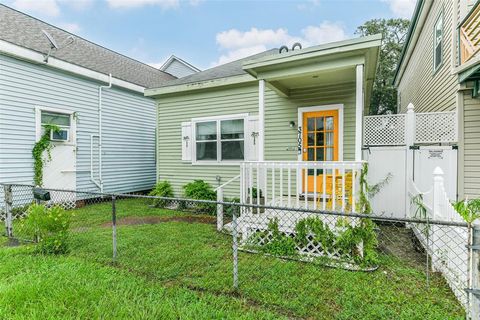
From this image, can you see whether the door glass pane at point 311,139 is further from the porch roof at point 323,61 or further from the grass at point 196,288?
the grass at point 196,288

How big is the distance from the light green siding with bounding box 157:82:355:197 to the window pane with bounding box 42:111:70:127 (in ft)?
8.29

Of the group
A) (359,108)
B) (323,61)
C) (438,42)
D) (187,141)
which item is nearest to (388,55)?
(438,42)

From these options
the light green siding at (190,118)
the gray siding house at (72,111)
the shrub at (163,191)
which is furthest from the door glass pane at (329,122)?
the gray siding house at (72,111)

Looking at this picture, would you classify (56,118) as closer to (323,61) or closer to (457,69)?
(323,61)

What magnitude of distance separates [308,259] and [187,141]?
5.00m

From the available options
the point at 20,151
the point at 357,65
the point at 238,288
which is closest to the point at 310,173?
the point at 357,65

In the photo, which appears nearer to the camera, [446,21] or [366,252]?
[366,252]

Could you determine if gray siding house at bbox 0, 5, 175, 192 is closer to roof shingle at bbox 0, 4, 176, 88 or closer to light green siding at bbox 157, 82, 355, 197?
roof shingle at bbox 0, 4, 176, 88

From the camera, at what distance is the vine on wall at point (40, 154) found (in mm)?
6668

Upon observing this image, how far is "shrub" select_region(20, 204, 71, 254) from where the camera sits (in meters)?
3.62

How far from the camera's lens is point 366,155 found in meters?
5.85

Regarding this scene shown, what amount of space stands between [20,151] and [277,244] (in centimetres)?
648

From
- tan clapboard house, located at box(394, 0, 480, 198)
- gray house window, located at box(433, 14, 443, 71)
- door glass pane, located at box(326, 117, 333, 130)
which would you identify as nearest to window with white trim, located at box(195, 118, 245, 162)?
door glass pane, located at box(326, 117, 333, 130)

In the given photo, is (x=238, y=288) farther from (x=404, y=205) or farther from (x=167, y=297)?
(x=404, y=205)
